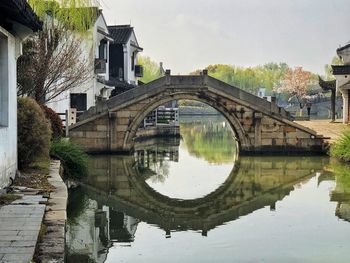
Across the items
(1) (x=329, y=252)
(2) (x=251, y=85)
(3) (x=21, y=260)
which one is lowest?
(1) (x=329, y=252)

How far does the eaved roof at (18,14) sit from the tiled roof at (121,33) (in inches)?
1115

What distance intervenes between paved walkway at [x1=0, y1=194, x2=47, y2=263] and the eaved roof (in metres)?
2.97

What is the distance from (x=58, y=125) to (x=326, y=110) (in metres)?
57.3

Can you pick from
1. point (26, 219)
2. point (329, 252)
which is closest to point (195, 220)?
point (329, 252)

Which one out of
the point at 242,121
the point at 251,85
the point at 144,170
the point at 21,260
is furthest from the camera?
the point at 251,85

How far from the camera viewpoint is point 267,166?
22391mm

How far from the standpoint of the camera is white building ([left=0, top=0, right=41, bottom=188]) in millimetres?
9492

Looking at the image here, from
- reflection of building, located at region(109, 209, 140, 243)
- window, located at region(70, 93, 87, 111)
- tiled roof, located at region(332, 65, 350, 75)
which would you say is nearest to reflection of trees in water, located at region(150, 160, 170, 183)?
reflection of building, located at region(109, 209, 140, 243)

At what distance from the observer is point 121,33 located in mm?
39562

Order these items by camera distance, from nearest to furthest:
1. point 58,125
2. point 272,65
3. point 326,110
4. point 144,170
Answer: point 58,125 < point 144,170 < point 326,110 < point 272,65

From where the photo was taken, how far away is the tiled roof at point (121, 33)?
38500mm

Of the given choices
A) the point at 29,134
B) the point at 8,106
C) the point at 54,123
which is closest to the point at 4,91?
the point at 8,106

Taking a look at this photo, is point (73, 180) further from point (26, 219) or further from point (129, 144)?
point (129, 144)

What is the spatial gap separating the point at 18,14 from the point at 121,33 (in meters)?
30.9
